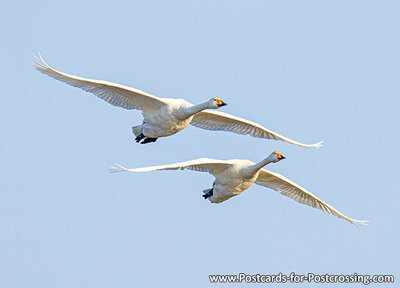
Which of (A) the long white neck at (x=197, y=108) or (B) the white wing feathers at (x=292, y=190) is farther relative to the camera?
(B) the white wing feathers at (x=292, y=190)

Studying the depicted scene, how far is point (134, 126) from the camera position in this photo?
93.9 ft

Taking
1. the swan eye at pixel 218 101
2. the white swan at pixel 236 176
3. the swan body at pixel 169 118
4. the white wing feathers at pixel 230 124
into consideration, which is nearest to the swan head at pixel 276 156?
the white swan at pixel 236 176

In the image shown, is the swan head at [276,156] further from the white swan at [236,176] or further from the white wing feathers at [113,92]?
the white wing feathers at [113,92]

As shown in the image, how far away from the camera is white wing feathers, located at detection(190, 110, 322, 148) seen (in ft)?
95.4

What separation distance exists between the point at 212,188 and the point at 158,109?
9.67ft

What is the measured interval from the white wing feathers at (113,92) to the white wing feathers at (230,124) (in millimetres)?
1875

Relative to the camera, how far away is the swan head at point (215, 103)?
2712 cm

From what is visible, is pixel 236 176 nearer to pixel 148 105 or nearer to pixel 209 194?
pixel 209 194

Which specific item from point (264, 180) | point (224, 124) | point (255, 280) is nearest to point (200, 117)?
point (224, 124)

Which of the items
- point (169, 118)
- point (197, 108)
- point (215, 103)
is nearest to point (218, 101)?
point (215, 103)

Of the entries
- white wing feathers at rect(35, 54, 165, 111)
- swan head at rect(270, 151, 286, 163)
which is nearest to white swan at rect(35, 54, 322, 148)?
white wing feathers at rect(35, 54, 165, 111)

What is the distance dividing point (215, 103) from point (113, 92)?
2.87 meters

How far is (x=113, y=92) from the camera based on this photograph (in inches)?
1088

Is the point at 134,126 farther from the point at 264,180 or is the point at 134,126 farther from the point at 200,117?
the point at 264,180
